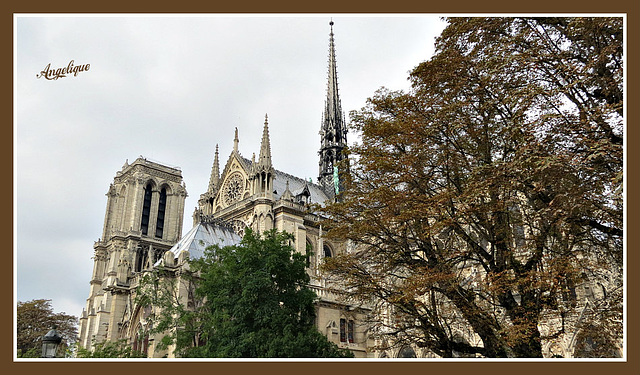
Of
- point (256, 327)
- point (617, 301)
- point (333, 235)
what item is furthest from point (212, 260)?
point (617, 301)

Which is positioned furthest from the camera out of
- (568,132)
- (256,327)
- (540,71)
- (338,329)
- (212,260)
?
(338,329)

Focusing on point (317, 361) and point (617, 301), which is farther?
point (617, 301)

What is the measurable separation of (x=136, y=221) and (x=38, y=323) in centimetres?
1366

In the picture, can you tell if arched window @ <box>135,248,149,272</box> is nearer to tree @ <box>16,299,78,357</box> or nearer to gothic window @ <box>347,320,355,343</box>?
tree @ <box>16,299,78,357</box>

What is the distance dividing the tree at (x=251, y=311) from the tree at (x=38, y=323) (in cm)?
3151

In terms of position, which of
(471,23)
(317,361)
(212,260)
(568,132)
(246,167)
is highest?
(246,167)

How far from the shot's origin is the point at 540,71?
45.2 feet

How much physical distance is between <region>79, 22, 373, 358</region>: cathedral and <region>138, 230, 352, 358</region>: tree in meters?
1.68

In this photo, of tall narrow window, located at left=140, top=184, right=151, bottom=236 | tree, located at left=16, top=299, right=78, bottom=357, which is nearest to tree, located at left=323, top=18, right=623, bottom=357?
tree, located at left=16, top=299, right=78, bottom=357

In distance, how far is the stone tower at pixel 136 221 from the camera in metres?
54.8

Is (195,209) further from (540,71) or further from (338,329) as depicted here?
(540,71)

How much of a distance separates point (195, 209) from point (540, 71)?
3862 centimetres

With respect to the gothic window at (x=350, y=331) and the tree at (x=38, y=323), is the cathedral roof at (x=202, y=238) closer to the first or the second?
the gothic window at (x=350, y=331)

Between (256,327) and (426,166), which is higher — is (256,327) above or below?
below
